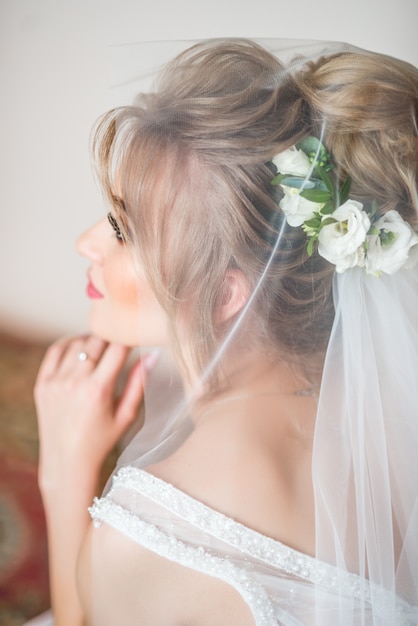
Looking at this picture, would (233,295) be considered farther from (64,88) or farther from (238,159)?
(64,88)

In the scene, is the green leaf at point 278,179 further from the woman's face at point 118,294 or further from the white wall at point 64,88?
the white wall at point 64,88

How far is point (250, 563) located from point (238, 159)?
0.52 metres

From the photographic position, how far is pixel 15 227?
1.25m

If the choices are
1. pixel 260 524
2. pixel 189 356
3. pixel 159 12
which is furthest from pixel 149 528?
pixel 159 12

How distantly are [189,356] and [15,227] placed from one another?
1.70ft

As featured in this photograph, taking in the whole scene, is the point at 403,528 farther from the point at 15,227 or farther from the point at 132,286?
the point at 15,227

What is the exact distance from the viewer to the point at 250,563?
81 centimetres

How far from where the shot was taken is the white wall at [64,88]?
1208 millimetres

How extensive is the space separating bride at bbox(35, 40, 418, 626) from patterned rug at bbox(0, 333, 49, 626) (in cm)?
33

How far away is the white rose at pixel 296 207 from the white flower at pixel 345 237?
0.03 m

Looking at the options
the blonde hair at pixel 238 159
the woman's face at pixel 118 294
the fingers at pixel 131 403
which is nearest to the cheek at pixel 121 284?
the woman's face at pixel 118 294

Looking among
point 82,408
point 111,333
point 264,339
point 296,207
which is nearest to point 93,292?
point 111,333

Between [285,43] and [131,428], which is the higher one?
[285,43]

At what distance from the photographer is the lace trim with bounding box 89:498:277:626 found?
2.60ft
